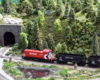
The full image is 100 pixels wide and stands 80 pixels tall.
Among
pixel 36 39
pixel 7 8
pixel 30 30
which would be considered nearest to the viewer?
pixel 36 39

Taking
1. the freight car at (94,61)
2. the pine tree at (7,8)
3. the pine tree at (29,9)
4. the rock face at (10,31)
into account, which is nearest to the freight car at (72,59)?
the freight car at (94,61)

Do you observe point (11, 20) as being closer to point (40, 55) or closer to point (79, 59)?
point (40, 55)

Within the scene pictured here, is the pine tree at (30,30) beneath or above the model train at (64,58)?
above

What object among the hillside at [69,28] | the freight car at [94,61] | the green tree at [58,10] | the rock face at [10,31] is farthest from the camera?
the green tree at [58,10]

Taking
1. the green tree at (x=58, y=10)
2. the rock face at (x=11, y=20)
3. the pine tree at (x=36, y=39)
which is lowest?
the pine tree at (x=36, y=39)

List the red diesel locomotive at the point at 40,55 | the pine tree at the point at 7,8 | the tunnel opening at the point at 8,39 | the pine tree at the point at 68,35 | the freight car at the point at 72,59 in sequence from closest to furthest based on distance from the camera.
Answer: the freight car at the point at 72,59, the red diesel locomotive at the point at 40,55, the pine tree at the point at 68,35, the tunnel opening at the point at 8,39, the pine tree at the point at 7,8

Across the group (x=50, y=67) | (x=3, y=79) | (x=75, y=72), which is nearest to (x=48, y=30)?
(x=50, y=67)

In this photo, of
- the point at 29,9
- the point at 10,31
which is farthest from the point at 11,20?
the point at 29,9

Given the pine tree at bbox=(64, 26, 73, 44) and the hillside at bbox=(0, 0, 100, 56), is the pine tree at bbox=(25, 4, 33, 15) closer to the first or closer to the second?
the hillside at bbox=(0, 0, 100, 56)

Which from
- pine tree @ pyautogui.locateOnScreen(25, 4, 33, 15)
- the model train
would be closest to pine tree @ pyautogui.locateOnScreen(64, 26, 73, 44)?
the model train

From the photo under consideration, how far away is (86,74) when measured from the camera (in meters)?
26.3

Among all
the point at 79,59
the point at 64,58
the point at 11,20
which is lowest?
the point at 64,58

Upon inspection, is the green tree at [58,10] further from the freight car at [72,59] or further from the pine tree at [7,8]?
the freight car at [72,59]

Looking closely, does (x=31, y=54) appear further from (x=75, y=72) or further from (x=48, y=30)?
(x=48, y=30)
